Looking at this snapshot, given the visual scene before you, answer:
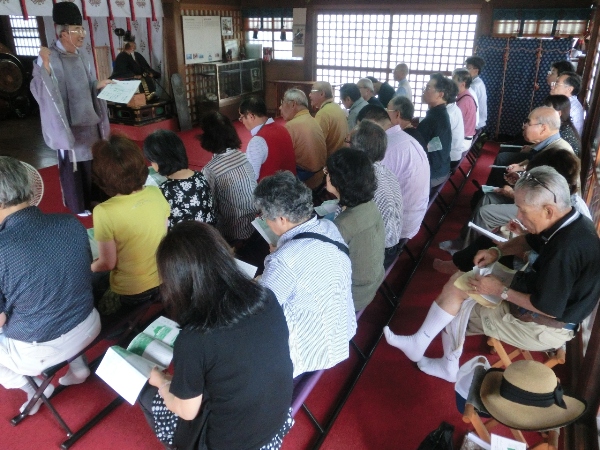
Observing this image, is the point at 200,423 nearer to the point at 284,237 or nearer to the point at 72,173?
the point at 284,237

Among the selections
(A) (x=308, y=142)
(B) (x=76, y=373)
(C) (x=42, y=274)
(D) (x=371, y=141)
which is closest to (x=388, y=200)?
(D) (x=371, y=141)

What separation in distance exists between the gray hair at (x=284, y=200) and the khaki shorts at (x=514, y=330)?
1.05 m

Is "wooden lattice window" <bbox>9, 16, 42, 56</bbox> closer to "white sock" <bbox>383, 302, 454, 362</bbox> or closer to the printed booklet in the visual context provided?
the printed booklet

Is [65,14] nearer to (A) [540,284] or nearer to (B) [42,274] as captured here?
(B) [42,274]

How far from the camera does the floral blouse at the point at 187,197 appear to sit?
8.14ft

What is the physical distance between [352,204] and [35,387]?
1.73m

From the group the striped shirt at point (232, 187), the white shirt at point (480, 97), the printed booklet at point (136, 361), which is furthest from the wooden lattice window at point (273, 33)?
the printed booklet at point (136, 361)

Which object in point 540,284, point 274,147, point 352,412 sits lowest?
point 352,412

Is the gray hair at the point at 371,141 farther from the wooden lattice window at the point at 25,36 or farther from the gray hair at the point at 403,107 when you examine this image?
the wooden lattice window at the point at 25,36

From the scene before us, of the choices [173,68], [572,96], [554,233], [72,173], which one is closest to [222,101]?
[173,68]

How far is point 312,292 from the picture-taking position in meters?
1.67

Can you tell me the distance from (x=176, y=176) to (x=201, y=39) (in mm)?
6544

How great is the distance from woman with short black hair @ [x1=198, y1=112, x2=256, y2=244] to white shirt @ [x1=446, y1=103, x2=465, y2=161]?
7.54ft

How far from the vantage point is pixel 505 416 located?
1.43 m
